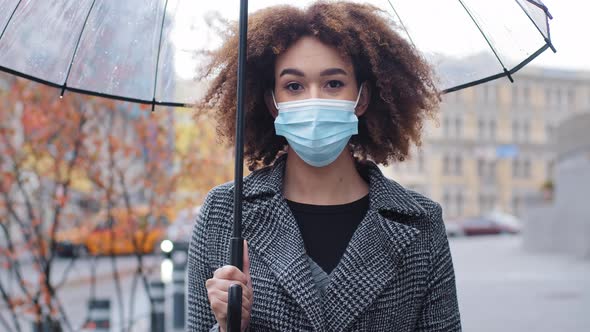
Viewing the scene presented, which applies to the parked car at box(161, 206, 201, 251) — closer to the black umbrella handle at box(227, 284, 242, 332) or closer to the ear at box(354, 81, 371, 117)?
the ear at box(354, 81, 371, 117)

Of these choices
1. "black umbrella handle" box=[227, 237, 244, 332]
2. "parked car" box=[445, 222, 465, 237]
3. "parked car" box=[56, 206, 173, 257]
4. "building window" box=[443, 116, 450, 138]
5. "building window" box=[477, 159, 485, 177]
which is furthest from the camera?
"building window" box=[477, 159, 485, 177]

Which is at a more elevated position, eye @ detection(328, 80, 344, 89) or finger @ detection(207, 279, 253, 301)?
eye @ detection(328, 80, 344, 89)

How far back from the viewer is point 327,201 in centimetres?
269

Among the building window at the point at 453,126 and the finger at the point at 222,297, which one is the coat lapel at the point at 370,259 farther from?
the building window at the point at 453,126

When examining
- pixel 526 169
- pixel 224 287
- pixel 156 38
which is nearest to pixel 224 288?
pixel 224 287

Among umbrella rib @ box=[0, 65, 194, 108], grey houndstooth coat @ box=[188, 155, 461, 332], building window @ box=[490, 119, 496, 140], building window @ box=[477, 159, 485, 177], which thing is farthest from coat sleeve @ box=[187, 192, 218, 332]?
building window @ box=[490, 119, 496, 140]

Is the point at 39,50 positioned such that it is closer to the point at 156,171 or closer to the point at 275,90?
the point at 275,90

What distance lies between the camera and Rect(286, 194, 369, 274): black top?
8.55ft

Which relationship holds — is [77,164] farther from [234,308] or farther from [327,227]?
[234,308]

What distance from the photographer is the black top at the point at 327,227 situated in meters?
2.61

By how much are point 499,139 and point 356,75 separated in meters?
67.0

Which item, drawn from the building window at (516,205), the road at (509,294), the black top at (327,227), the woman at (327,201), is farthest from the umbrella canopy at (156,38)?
the building window at (516,205)

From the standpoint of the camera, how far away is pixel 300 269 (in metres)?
2.47

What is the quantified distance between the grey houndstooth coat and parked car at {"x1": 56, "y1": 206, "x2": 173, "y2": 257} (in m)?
5.42
